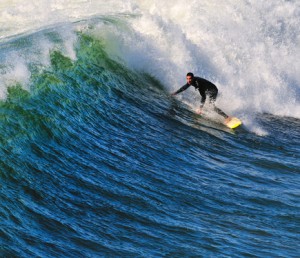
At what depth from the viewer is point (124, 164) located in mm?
12281

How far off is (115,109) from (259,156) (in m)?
3.37

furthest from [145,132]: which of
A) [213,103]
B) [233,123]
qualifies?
[213,103]

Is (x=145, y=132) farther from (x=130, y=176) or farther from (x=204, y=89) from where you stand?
(x=130, y=176)

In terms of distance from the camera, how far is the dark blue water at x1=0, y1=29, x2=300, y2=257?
353 inches

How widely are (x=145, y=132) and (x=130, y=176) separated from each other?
298 centimetres

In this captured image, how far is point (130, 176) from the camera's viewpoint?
1173 centimetres

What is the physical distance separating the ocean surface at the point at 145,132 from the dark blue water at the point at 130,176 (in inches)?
1.2

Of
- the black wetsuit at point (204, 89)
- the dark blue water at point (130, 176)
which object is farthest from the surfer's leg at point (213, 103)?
the dark blue water at point (130, 176)

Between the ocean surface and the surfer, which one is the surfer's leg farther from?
the ocean surface

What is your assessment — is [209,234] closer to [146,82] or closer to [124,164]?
[124,164]

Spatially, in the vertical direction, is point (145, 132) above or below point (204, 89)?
below

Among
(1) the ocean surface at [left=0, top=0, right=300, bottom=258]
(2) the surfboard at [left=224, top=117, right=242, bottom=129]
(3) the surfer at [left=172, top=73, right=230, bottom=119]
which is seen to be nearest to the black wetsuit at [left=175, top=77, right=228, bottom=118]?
(3) the surfer at [left=172, top=73, right=230, bottom=119]

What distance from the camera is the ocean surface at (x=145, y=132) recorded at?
30.4 feet

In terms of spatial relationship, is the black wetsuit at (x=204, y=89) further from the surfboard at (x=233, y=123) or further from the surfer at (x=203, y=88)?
the surfboard at (x=233, y=123)
